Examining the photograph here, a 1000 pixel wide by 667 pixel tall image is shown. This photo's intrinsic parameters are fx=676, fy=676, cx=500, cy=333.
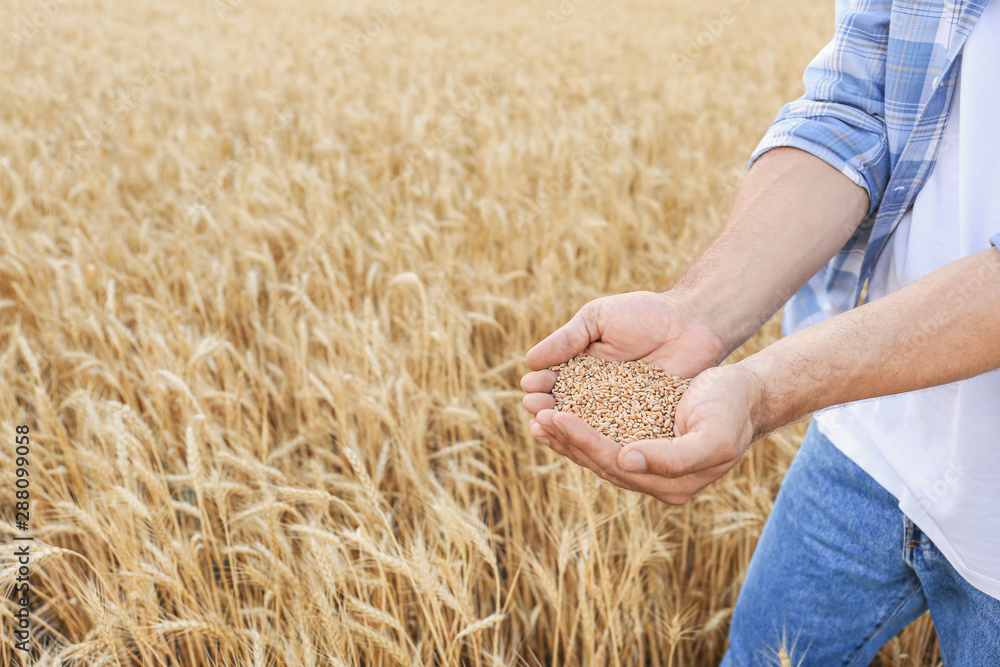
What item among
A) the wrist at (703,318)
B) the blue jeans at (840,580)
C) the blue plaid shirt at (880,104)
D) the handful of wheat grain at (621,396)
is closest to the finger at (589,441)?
the handful of wheat grain at (621,396)

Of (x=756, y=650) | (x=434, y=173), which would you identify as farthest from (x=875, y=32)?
(x=434, y=173)

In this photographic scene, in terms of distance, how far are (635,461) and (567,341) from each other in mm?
320

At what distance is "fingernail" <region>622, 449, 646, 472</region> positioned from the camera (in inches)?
37.4

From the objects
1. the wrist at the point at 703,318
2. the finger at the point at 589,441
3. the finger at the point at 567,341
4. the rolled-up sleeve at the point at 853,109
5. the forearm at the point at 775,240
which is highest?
the rolled-up sleeve at the point at 853,109

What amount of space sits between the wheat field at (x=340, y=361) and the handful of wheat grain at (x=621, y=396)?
0.71 ft

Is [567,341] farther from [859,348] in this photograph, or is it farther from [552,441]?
[859,348]

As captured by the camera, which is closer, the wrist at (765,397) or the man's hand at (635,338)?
the wrist at (765,397)

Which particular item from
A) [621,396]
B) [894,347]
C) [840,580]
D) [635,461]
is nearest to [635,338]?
[621,396]

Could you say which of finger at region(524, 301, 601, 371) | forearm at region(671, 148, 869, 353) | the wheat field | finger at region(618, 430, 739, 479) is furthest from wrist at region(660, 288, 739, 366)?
the wheat field

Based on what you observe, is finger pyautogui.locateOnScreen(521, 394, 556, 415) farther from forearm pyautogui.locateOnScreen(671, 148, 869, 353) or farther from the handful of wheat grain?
forearm pyautogui.locateOnScreen(671, 148, 869, 353)

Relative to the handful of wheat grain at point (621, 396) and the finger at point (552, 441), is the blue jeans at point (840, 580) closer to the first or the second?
the handful of wheat grain at point (621, 396)

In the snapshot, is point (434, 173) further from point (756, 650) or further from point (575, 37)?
point (575, 37)

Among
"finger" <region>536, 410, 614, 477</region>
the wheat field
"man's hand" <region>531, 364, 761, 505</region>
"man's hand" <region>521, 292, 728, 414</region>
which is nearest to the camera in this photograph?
"man's hand" <region>531, 364, 761, 505</region>

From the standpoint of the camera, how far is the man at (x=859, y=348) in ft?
2.97
